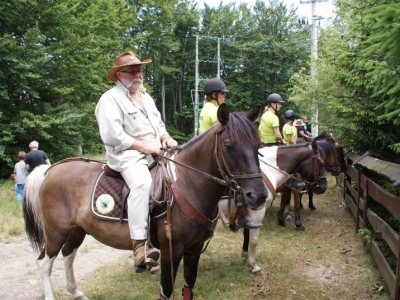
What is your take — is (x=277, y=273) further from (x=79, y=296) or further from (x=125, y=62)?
(x=125, y=62)

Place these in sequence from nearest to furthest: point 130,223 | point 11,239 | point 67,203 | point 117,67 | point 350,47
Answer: point 130,223 → point 117,67 → point 67,203 → point 11,239 → point 350,47

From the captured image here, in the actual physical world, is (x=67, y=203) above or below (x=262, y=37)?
below

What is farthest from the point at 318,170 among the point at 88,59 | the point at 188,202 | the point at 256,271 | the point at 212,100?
the point at 88,59

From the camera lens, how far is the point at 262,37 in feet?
136

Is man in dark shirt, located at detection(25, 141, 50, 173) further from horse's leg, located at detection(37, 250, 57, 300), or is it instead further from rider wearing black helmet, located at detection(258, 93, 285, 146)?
rider wearing black helmet, located at detection(258, 93, 285, 146)

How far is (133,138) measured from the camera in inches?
132

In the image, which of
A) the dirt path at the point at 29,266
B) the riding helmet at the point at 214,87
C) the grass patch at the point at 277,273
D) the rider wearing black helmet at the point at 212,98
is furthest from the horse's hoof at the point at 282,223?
the riding helmet at the point at 214,87

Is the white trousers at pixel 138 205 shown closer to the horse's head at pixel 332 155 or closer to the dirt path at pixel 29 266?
the dirt path at pixel 29 266

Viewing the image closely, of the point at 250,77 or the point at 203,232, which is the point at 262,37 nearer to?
the point at 250,77

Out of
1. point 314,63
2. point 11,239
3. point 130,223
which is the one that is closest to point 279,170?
point 130,223

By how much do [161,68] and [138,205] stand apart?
38.6 meters

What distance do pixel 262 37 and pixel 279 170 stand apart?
39.2 meters

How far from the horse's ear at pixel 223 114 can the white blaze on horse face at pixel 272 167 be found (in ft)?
8.92

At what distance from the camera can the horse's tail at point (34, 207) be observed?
4.07 meters
